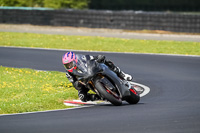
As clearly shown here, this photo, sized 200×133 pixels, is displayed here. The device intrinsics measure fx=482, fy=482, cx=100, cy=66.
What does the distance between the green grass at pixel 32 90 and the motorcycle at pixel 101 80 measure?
4.46 feet

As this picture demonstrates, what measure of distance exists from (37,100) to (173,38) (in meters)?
17.9

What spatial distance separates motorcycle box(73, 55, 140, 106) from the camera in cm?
1077

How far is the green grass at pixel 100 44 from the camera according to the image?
81.1 feet

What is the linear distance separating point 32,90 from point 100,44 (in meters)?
13.7

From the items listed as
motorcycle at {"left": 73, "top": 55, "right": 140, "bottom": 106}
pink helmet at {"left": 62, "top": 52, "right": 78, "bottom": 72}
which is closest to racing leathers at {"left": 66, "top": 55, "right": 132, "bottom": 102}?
motorcycle at {"left": 73, "top": 55, "right": 140, "bottom": 106}

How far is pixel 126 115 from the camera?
9867mm

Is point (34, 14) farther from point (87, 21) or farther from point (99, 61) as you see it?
point (99, 61)

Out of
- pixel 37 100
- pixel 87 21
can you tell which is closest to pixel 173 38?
pixel 87 21

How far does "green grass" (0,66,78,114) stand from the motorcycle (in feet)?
4.46

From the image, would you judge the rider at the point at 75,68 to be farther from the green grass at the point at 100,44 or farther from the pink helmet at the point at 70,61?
the green grass at the point at 100,44

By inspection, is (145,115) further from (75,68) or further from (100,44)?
(100,44)

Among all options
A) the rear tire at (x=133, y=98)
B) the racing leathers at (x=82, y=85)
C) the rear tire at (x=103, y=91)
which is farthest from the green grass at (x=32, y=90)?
the rear tire at (x=133, y=98)

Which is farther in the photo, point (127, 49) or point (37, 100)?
point (127, 49)

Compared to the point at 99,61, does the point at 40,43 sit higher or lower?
lower
